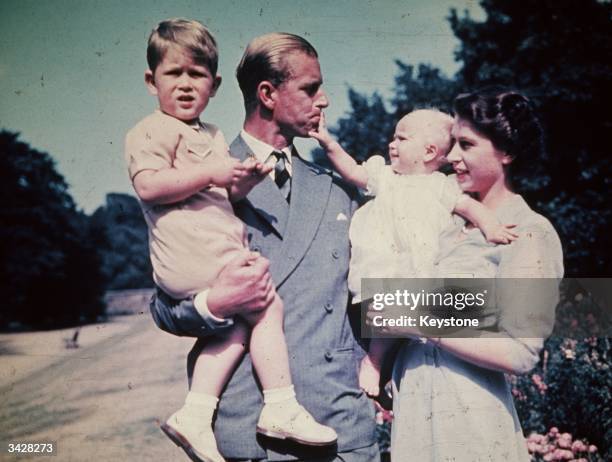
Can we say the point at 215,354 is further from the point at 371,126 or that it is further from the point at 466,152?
the point at 371,126

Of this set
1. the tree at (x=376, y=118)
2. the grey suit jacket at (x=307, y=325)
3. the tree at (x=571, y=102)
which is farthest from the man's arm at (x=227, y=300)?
the tree at (x=376, y=118)

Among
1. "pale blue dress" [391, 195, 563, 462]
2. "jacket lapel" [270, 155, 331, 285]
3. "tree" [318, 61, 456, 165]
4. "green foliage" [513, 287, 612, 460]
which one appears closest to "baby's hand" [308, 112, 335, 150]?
"jacket lapel" [270, 155, 331, 285]

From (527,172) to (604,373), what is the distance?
225 centimetres

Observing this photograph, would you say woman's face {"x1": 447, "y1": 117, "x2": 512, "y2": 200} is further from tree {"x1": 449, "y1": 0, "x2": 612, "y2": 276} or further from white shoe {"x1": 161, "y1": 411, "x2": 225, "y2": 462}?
tree {"x1": 449, "y1": 0, "x2": 612, "y2": 276}

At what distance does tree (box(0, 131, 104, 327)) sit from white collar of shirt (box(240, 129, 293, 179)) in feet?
28.2

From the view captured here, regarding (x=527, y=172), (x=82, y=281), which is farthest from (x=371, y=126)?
(x=527, y=172)

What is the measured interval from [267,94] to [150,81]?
0.35 metres

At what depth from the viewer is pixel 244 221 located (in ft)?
5.93

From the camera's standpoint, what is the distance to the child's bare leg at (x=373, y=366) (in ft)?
6.03

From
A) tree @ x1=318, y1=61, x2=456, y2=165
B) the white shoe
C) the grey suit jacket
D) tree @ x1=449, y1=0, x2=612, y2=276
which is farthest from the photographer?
tree @ x1=318, y1=61, x2=456, y2=165

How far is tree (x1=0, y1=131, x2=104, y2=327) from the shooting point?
10.9 metres

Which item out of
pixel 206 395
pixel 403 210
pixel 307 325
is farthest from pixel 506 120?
pixel 206 395

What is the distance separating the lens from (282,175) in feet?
6.27
